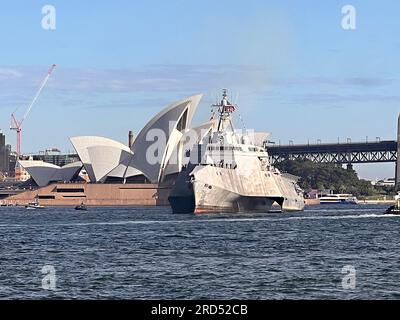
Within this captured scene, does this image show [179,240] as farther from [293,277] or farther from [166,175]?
[166,175]

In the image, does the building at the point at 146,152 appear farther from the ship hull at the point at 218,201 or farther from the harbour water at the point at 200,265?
the harbour water at the point at 200,265

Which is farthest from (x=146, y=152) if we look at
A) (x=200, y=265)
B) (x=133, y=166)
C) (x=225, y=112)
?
(x=200, y=265)

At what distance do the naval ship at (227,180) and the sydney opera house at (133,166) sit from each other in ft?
150

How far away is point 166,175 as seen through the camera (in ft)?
596

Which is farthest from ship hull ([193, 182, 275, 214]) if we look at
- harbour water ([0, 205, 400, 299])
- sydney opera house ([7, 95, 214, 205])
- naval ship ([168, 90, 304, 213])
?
sydney opera house ([7, 95, 214, 205])

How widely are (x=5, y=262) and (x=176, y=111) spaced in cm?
12428

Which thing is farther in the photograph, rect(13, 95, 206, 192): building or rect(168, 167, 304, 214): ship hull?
rect(13, 95, 206, 192): building

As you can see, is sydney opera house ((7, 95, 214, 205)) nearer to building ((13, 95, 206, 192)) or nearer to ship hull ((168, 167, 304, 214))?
building ((13, 95, 206, 192))

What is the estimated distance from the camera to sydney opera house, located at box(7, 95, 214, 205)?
167 metres

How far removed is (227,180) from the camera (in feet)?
343

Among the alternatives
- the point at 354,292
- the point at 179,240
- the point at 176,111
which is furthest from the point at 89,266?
the point at 176,111

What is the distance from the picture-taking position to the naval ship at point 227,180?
10275cm

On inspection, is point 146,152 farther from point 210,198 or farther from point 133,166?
point 210,198

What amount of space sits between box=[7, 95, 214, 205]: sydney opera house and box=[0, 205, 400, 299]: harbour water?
105157 millimetres
